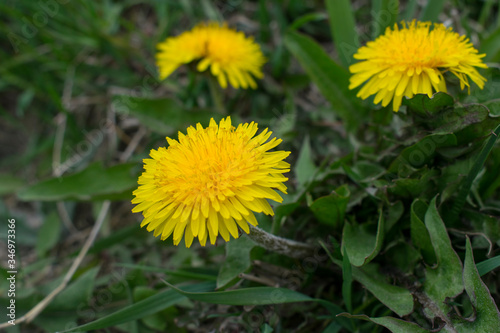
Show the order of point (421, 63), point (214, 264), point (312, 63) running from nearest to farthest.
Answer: point (421, 63) → point (214, 264) → point (312, 63)

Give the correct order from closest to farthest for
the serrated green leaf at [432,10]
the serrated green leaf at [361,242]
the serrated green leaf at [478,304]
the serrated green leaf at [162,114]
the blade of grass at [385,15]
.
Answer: the serrated green leaf at [478,304]
the serrated green leaf at [361,242]
the blade of grass at [385,15]
the serrated green leaf at [432,10]
the serrated green leaf at [162,114]

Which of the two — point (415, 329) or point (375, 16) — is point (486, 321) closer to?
point (415, 329)

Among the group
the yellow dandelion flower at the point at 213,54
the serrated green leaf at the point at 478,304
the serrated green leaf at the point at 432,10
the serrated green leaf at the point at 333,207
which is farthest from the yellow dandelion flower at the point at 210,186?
the serrated green leaf at the point at 432,10

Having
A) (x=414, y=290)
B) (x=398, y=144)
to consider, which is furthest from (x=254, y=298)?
(x=398, y=144)

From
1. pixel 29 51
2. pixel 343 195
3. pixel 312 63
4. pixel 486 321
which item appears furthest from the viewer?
pixel 29 51

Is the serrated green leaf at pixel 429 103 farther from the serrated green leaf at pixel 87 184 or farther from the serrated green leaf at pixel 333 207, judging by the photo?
the serrated green leaf at pixel 87 184
